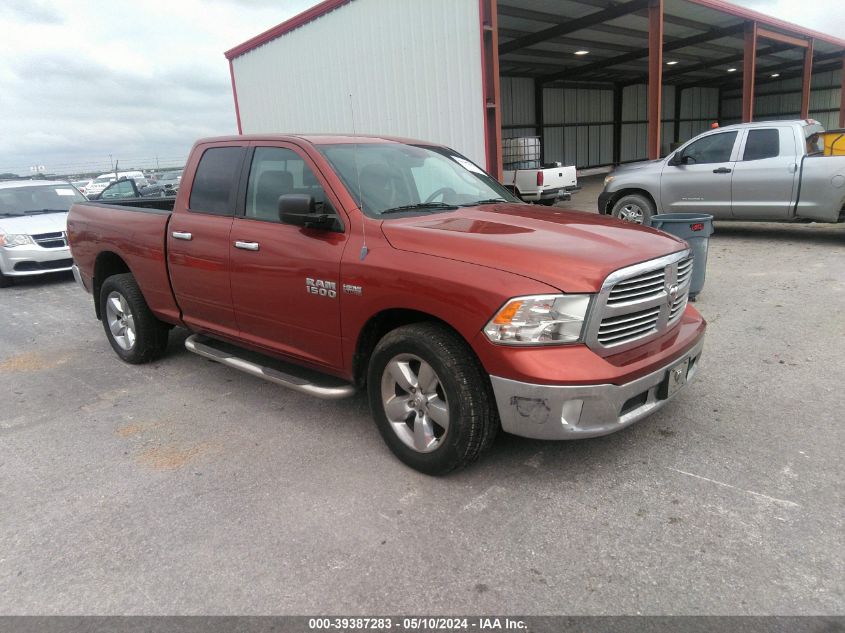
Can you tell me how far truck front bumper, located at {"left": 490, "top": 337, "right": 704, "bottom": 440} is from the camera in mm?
2805

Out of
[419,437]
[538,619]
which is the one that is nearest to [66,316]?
[419,437]

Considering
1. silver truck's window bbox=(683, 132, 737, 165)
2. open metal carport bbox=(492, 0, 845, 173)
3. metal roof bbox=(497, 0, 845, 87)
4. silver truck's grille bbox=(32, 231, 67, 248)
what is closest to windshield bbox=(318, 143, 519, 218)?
open metal carport bbox=(492, 0, 845, 173)

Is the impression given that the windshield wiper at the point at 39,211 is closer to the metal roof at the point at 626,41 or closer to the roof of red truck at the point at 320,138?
the metal roof at the point at 626,41

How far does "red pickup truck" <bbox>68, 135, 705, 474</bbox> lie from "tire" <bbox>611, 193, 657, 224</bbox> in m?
6.49

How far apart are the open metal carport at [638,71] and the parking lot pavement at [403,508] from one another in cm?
761

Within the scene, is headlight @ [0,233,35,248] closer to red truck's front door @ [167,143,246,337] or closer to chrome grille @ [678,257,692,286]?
red truck's front door @ [167,143,246,337]

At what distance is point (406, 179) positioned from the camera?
13.3 ft

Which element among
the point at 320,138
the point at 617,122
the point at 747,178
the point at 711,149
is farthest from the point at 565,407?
the point at 617,122

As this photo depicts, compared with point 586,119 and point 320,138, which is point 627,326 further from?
point 586,119

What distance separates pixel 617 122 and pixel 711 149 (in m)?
23.5

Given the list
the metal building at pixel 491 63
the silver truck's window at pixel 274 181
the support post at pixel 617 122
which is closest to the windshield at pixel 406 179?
the silver truck's window at pixel 274 181

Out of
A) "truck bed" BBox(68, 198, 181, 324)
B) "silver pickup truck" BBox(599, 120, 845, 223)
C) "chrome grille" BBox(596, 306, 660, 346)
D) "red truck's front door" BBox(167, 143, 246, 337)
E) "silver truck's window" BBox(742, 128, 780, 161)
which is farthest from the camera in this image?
"silver truck's window" BBox(742, 128, 780, 161)

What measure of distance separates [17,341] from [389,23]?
28.1ft

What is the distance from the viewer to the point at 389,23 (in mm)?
11516
